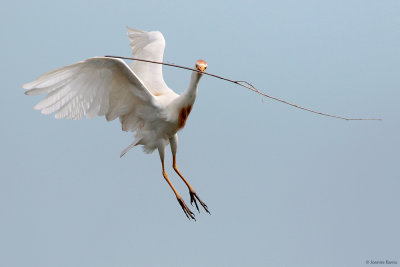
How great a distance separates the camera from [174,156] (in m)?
4.73

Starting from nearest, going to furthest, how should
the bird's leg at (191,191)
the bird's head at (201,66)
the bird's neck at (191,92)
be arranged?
the bird's head at (201,66) < the bird's neck at (191,92) < the bird's leg at (191,191)

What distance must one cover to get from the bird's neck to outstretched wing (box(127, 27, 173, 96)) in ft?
1.32

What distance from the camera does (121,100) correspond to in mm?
4504

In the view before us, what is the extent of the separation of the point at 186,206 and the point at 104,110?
0.83 meters

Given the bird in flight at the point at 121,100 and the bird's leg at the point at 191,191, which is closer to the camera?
the bird in flight at the point at 121,100

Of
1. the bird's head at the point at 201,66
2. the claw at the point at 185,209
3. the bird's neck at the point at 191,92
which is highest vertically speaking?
the bird's head at the point at 201,66

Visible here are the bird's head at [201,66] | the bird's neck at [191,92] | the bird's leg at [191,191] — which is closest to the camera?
the bird's head at [201,66]

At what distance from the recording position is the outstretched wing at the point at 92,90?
4246 mm

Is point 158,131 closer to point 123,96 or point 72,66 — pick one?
point 123,96

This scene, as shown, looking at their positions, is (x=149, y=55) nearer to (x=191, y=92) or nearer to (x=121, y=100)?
(x=121, y=100)

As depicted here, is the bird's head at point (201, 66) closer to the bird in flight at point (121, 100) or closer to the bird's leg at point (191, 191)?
the bird in flight at point (121, 100)

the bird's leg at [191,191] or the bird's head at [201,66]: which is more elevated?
the bird's head at [201,66]

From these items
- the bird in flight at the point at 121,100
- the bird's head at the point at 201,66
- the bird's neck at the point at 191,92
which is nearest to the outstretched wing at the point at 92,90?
the bird in flight at the point at 121,100

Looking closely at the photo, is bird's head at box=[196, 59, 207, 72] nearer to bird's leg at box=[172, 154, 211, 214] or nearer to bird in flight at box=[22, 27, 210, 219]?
bird in flight at box=[22, 27, 210, 219]
